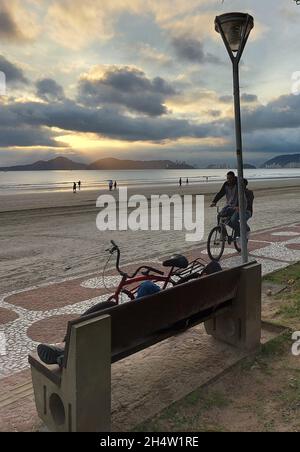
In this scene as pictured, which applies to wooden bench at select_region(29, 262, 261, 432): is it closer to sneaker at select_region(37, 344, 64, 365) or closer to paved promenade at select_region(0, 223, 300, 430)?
sneaker at select_region(37, 344, 64, 365)

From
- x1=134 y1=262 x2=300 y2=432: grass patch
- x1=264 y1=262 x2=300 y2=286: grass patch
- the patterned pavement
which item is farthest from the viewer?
x1=264 y1=262 x2=300 y2=286: grass patch

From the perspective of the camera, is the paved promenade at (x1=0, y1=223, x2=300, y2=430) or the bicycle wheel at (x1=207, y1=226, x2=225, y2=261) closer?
the paved promenade at (x1=0, y1=223, x2=300, y2=430)

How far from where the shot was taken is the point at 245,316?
3.89m

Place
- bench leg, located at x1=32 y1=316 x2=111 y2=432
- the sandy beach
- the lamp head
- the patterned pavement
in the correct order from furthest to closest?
the sandy beach → the lamp head → the patterned pavement → bench leg, located at x1=32 y1=316 x2=111 y2=432

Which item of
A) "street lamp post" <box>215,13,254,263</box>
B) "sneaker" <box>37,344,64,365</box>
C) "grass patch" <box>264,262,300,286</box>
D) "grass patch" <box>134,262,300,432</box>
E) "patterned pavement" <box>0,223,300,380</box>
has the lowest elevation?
"grass patch" <box>134,262,300,432</box>

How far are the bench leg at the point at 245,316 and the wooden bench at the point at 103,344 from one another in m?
0.23

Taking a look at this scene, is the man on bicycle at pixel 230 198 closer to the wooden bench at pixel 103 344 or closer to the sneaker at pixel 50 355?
the wooden bench at pixel 103 344

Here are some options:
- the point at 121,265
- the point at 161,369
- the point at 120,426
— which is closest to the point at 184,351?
the point at 161,369

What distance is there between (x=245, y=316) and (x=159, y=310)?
121 centimetres

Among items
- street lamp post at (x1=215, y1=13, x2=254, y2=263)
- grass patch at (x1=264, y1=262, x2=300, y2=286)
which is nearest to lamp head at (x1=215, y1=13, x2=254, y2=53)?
street lamp post at (x1=215, y1=13, x2=254, y2=263)

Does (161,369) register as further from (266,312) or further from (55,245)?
(55,245)

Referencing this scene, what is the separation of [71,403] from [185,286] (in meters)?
1.25

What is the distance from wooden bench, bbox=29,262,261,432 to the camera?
2.56 meters

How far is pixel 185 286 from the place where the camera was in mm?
3270
